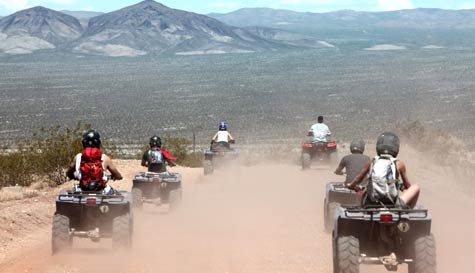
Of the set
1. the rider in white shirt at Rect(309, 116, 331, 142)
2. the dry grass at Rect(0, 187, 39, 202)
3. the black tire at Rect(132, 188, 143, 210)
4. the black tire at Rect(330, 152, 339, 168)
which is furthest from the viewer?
the black tire at Rect(330, 152, 339, 168)

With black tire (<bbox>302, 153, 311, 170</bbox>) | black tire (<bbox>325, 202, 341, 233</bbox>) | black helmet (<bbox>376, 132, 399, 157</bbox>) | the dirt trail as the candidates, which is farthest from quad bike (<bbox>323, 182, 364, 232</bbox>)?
black tire (<bbox>302, 153, 311, 170</bbox>)

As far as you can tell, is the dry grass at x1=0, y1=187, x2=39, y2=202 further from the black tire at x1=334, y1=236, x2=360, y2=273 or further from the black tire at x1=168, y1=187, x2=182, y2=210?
the black tire at x1=334, y1=236, x2=360, y2=273

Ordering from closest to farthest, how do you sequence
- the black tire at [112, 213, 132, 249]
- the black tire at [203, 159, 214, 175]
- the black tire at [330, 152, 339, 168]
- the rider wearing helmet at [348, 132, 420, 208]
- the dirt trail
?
the rider wearing helmet at [348, 132, 420, 208] < the dirt trail < the black tire at [112, 213, 132, 249] < the black tire at [203, 159, 214, 175] < the black tire at [330, 152, 339, 168]

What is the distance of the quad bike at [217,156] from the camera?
25967mm

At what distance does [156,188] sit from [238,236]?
3668mm

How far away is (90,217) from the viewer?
12.8 m

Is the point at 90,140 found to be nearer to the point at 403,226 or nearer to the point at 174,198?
the point at 403,226

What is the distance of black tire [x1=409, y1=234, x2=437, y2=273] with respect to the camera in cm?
1030

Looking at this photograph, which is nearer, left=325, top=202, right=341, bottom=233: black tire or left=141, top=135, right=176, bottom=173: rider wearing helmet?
left=325, top=202, right=341, bottom=233: black tire

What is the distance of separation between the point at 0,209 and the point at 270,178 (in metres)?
11.3

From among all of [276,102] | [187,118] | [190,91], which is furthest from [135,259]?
[190,91]

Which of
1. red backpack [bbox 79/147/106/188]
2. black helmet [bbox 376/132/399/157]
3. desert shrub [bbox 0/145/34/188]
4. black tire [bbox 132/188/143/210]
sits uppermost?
black helmet [bbox 376/132/399/157]

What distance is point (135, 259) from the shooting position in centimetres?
1290

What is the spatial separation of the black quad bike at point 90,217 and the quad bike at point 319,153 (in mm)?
14458
